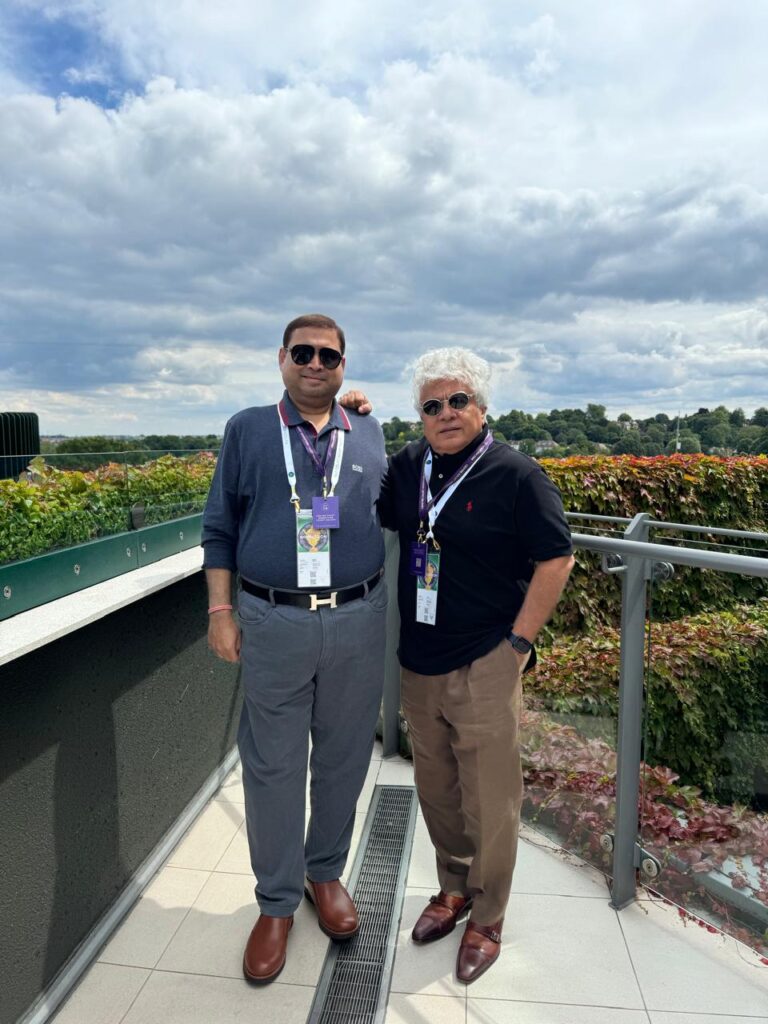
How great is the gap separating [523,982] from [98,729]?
1540mm

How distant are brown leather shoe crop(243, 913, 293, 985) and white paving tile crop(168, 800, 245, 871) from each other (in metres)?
0.58

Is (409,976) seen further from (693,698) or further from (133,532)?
(133,532)

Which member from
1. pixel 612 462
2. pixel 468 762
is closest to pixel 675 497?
pixel 612 462

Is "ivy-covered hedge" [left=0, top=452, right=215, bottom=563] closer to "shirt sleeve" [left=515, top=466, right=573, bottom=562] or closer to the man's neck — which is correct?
the man's neck

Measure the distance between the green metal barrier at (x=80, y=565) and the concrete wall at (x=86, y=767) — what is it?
13cm

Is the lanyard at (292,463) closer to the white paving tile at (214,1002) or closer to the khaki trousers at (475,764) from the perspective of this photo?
the khaki trousers at (475,764)

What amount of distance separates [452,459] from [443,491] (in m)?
0.11

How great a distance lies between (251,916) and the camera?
90.3 inches

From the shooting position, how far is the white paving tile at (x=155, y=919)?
2.11 metres

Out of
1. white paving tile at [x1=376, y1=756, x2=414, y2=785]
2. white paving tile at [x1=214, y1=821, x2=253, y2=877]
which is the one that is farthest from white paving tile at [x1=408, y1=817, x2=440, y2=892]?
white paving tile at [x1=214, y1=821, x2=253, y2=877]

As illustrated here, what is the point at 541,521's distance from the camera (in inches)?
69.3

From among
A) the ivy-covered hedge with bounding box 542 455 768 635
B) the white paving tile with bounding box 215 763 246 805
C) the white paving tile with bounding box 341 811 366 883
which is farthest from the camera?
the ivy-covered hedge with bounding box 542 455 768 635

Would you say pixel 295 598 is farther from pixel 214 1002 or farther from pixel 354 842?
pixel 354 842

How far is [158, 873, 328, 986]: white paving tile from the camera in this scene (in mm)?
2049
